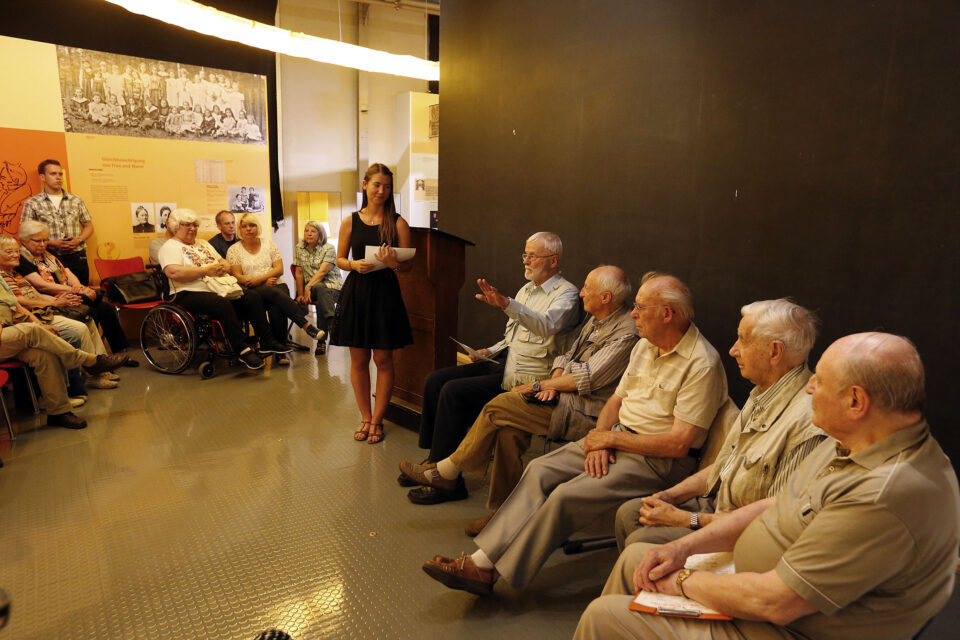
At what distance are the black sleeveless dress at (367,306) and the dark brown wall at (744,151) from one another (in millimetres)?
1304

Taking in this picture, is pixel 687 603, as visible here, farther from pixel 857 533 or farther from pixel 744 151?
pixel 744 151

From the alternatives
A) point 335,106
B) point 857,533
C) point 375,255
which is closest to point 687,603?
point 857,533

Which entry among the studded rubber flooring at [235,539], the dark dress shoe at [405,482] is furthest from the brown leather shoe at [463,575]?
the dark dress shoe at [405,482]

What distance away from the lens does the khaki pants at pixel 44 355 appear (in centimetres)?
409

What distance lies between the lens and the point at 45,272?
5.12m

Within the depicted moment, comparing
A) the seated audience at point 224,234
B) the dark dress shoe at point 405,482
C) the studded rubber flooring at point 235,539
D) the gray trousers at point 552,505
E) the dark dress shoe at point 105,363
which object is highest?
the seated audience at point 224,234

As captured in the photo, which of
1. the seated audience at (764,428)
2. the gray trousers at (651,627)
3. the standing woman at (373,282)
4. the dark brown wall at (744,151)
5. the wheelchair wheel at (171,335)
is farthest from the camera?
the wheelchair wheel at (171,335)

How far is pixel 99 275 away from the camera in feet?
21.3

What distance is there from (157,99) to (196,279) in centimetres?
268

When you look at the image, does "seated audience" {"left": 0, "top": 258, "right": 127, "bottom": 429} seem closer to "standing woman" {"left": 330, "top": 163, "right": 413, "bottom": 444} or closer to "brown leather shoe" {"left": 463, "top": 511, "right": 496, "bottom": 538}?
"standing woman" {"left": 330, "top": 163, "right": 413, "bottom": 444}

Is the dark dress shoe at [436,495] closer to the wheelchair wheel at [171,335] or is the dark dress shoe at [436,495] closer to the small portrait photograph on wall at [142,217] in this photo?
the wheelchair wheel at [171,335]

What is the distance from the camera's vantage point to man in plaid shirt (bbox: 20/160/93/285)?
5.92 m

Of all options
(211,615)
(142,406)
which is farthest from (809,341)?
(142,406)

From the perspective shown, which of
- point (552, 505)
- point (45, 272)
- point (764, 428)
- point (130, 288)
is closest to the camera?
point (764, 428)
